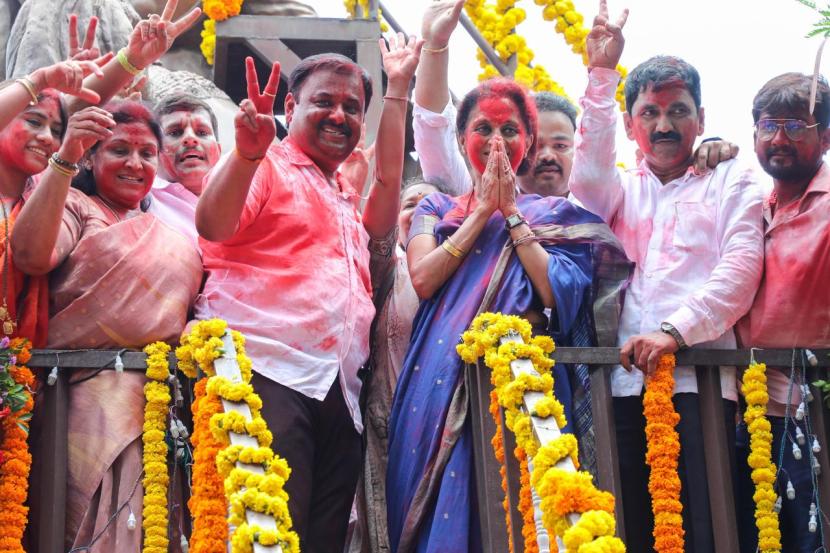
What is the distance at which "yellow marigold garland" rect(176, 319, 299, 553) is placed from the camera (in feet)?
12.5

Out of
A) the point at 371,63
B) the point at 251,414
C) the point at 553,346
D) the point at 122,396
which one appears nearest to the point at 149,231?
the point at 122,396

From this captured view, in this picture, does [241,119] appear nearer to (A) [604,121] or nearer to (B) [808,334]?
(A) [604,121]

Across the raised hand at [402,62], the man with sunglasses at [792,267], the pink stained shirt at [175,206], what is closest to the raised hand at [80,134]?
the pink stained shirt at [175,206]

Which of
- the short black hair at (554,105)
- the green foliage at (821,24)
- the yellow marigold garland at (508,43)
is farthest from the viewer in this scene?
the yellow marigold garland at (508,43)

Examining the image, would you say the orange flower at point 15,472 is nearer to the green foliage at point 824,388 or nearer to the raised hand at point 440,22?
the raised hand at point 440,22

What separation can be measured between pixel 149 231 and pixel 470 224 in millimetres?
1239

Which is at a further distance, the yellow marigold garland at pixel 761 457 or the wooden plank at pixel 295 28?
the wooden plank at pixel 295 28

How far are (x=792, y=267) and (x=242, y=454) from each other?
2.19 meters

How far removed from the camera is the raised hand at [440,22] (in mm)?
5285

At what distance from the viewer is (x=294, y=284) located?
4582 mm

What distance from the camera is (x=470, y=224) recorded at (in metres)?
4.73

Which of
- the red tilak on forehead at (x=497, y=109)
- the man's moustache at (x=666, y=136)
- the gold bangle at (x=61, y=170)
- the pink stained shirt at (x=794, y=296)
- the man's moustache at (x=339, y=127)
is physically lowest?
the pink stained shirt at (x=794, y=296)

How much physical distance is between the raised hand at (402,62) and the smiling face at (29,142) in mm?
1343

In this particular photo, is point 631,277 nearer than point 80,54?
Yes
